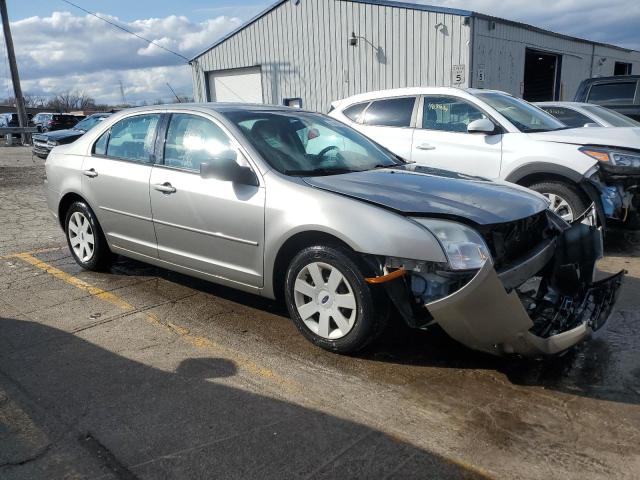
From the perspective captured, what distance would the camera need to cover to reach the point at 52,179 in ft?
18.0

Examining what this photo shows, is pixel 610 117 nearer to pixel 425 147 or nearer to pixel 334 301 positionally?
pixel 425 147

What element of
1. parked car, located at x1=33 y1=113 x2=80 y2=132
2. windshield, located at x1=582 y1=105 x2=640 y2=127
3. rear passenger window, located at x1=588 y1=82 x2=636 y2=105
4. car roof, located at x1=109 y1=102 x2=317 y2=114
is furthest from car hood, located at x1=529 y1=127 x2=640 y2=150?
parked car, located at x1=33 y1=113 x2=80 y2=132

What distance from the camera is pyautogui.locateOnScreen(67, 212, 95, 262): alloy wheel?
5238mm

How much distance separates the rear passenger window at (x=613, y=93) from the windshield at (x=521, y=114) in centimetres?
511

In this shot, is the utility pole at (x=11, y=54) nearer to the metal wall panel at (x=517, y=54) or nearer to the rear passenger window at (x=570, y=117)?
the metal wall panel at (x=517, y=54)

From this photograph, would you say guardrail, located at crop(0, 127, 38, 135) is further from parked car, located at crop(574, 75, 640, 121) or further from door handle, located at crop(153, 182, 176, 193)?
door handle, located at crop(153, 182, 176, 193)

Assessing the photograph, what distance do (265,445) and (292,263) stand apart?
50.6 inches

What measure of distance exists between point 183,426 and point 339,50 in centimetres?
1694

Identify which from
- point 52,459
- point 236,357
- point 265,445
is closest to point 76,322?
point 236,357

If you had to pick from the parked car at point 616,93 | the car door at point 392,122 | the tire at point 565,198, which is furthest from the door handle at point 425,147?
the parked car at point 616,93

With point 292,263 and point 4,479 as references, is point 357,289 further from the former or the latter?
point 4,479

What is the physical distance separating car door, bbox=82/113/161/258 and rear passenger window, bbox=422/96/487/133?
140 inches

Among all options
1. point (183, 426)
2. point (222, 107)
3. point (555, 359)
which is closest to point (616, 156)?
point (555, 359)

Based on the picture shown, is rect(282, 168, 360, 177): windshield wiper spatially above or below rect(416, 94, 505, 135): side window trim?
below
